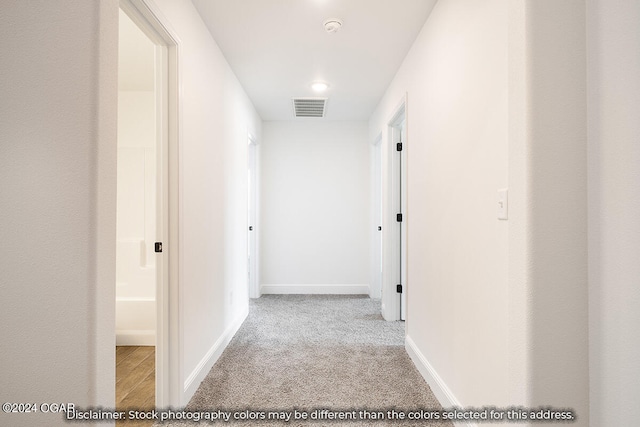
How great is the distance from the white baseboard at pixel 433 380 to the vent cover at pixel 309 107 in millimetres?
2802

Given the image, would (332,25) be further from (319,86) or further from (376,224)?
(376,224)

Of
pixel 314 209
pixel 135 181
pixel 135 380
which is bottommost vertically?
pixel 135 380

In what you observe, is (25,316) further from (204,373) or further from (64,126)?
(204,373)

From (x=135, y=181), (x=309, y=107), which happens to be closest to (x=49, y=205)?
(x=135, y=181)

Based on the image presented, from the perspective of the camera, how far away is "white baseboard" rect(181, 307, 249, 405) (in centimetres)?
219

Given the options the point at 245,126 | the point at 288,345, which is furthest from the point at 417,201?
the point at 245,126

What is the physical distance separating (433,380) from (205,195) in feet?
6.38

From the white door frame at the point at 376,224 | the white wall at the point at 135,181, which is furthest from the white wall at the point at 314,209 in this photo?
the white wall at the point at 135,181

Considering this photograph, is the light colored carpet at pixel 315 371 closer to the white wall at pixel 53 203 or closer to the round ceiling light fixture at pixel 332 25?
the white wall at pixel 53 203

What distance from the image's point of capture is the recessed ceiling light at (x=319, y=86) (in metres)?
3.79

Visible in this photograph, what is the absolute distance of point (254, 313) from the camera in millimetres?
4266

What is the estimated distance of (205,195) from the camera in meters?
2.60

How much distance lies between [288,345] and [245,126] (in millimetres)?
2327

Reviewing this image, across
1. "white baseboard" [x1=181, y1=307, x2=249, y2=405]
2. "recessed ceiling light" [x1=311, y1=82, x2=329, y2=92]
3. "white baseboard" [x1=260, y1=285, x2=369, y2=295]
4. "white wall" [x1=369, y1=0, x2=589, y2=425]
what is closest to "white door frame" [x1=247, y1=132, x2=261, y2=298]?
"white baseboard" [x1=260, y1=285, x2=369, y2=295]
